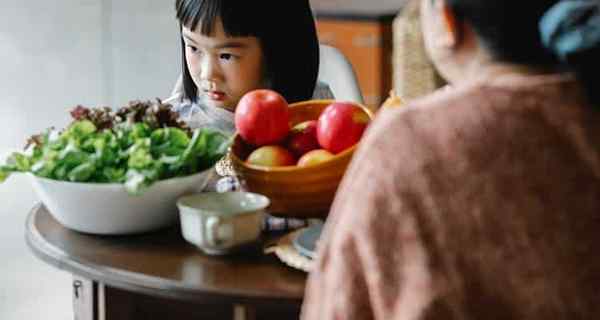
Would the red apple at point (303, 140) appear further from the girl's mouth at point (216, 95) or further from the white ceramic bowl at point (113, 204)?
the girl's mouth at point (216, 95)

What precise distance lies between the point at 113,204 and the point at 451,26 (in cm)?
56

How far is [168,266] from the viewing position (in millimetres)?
1100

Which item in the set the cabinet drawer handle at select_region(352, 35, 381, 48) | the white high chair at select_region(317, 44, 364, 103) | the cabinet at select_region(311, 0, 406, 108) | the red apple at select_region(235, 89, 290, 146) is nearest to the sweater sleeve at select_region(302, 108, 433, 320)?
the red apple at select_region(235, 89, 290, 146)

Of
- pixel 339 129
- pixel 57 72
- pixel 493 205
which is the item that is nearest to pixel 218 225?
pixel 339 129

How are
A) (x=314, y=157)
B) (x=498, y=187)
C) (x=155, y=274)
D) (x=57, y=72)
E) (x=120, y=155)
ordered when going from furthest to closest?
(x=57, y=72)
(x=314, y=157)
(x=120, y=155)
(x=155, y=274)
(x=498, y=187)

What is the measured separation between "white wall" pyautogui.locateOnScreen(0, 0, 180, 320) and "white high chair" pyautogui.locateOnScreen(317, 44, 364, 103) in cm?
92

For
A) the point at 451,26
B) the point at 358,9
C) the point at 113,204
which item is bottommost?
Result: the point at 358,9

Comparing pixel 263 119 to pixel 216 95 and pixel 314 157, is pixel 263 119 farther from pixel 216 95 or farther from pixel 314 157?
pixel 216 95

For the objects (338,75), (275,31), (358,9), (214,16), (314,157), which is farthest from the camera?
(358,9)

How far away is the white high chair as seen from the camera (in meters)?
2.27

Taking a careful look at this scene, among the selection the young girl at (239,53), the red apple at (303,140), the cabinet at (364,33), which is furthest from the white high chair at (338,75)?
the cabinet at (364,33)

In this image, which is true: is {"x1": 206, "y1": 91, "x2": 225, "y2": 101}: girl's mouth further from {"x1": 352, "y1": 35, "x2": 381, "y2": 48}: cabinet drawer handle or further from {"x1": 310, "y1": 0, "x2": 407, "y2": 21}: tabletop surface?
{"x1": 352, "y1": 35, "x2": 381, "y2": 48}: cabinet drawer handle

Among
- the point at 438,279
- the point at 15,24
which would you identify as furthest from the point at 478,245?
the point at 15,24

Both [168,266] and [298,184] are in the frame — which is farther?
[298,184]
